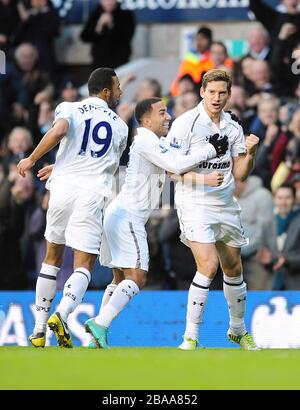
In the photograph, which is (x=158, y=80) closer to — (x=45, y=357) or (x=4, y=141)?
(x=4, y=141)

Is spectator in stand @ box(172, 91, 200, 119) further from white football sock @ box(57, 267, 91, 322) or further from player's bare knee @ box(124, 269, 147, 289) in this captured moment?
white football sock @ box(57, 267, 91, 322)

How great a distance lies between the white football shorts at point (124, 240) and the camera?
9.59 metres

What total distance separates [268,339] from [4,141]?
5.11m

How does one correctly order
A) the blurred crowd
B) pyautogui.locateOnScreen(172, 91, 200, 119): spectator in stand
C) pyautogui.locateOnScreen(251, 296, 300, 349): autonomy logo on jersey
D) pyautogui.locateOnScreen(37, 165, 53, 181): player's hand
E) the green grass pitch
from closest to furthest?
the green grass pitch, pyautogui.locateOnScreen(37, 165, 53, 181): player's hand, pyautogui.locateOnScreen(251, 296, 300, 349): autonomy logo on jersey, the blurred crowd, pyautogui.locateOnScreen(172, 91, 200, 119): spectator in stand

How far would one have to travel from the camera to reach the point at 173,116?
1469cm

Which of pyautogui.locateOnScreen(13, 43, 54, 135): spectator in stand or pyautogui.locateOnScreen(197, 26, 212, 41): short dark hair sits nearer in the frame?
pyautogui.locateOnScreen(197, 26, 212, 41): short dark hair

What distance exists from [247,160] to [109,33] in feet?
22.4

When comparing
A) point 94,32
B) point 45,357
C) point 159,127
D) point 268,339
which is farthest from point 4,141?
point 45,357

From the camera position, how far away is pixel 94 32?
52.5 ft

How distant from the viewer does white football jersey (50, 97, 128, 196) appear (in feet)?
30.8

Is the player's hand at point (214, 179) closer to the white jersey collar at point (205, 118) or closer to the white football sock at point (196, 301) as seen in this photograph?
the white jersey collar at point (205, 118)

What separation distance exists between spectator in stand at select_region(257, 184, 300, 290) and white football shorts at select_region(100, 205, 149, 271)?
4.11m

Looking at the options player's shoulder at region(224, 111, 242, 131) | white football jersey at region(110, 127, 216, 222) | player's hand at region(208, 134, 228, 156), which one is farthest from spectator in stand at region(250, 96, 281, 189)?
player's hand at region(208, 134, 228, 156)

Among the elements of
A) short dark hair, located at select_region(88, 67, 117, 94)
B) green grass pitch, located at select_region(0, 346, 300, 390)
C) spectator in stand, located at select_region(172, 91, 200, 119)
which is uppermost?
spectator in stand, located at select_region(172, 91, 200, 119)
